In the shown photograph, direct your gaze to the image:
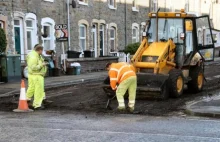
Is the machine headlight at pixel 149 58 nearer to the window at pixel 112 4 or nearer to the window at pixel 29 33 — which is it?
the window at pixel 29 33

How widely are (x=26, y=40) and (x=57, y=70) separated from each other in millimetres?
2350

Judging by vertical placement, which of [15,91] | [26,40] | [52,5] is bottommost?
[15,91]

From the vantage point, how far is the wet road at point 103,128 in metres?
7.60

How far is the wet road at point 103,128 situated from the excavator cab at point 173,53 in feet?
9.61

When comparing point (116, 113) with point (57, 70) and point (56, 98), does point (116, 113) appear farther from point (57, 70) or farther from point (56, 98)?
point (57, 70)

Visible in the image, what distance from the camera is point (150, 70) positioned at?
13.4 meters

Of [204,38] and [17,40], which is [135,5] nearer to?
[17,40]

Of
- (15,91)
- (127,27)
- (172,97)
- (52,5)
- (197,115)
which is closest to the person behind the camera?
(197,115)

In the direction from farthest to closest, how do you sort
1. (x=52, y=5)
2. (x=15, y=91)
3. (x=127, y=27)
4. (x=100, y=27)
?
(x=127, y=27), (x=100, y=27), (x=52, y=5), (x=15, y=91)

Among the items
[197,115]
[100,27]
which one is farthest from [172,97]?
[100,27]

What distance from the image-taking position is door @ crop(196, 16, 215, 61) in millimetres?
14766

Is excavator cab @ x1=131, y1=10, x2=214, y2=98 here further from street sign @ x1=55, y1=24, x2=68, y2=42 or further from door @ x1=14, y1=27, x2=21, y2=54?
door @ x1=14, y1=27, x2=21, y2=54

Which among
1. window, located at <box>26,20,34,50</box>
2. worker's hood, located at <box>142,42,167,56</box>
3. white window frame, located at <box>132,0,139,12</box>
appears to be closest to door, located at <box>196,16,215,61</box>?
worker's hood, located at <box>142,42,167,56</box>

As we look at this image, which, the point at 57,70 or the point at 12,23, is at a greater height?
the point at 12,23
